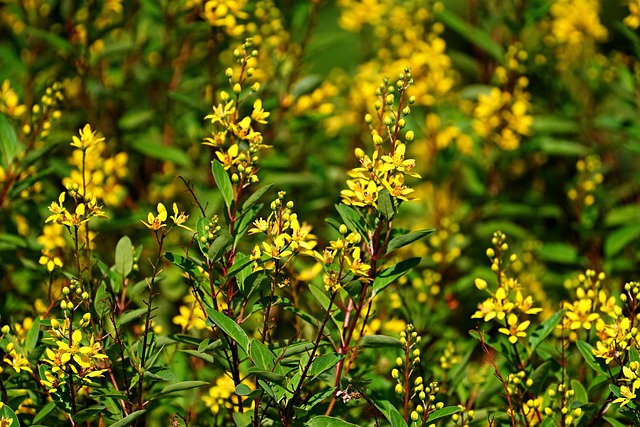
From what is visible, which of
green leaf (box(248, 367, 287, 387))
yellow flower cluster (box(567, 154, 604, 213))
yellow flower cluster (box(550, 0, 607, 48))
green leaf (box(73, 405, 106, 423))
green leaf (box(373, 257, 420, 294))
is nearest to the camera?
green leaf (box(248, 367, 287, 387))

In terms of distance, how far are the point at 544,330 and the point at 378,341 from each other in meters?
0.41

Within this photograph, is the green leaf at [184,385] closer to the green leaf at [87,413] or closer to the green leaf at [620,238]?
the green leaf at [87,413]

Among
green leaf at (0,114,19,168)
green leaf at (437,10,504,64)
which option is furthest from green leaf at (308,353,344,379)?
green leaf at (437,10,504,64)

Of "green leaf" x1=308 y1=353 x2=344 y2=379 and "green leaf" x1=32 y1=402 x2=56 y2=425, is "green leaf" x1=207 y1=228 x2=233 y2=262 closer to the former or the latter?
"green leaf" x1=308 y1=353 x2=344 y2=379

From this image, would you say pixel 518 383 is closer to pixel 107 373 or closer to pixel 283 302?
pixel 283 302

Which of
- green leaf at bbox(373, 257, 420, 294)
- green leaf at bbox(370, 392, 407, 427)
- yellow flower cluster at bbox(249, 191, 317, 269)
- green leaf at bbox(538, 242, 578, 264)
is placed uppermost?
yellow flower cluster at bbox(249, 191, 317, 269)

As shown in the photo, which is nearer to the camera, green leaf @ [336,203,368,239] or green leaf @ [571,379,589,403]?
green leaf @ [336,203,368,239]

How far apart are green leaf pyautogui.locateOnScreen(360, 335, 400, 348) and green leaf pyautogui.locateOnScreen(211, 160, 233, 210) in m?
0.38

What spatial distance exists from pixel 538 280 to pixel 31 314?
1.70 m

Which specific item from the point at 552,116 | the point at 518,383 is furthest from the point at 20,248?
the point at 552,116

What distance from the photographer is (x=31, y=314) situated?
205 centimetres

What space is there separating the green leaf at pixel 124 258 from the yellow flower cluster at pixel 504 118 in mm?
1498

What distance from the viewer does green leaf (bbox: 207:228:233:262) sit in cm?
144

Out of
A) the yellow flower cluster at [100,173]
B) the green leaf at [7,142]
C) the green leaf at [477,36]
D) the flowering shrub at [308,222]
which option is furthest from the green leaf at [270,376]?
the green leaf at [477,36]
